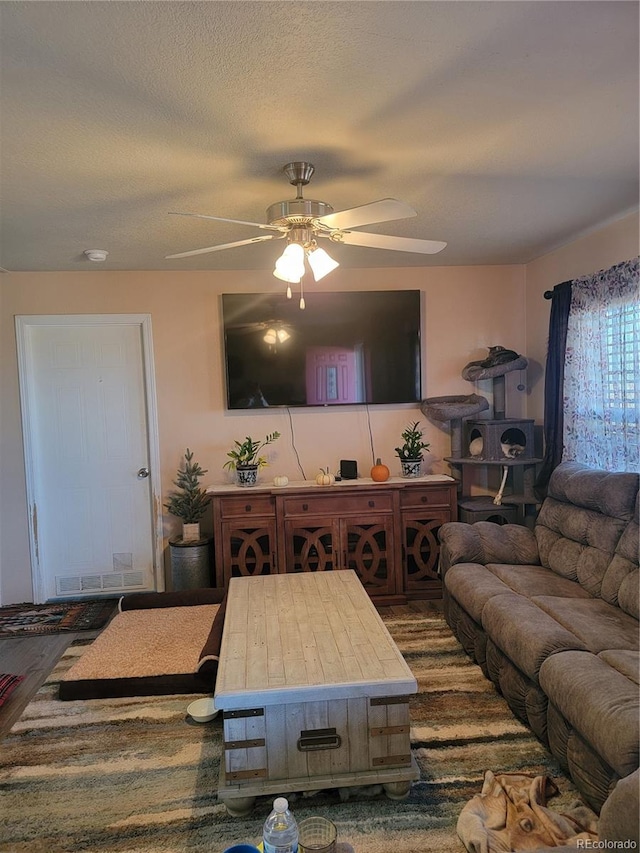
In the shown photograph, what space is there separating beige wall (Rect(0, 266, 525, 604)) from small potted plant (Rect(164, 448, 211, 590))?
0.44 feet

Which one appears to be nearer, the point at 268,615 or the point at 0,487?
the point at 268,615

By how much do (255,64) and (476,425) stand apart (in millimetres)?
2998

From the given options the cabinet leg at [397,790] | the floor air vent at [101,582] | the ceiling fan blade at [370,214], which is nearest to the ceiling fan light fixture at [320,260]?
the ceiling fan blade at [370,214]

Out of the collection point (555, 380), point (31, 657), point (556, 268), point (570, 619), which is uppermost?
point (556, 268)

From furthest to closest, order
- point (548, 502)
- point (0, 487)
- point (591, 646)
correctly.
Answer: point (0, 487) < point (548, 502) < point (591, 646)

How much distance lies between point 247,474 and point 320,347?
109cm

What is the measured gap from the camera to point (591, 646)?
2162 mm

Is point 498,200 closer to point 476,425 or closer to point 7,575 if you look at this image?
point 476,425

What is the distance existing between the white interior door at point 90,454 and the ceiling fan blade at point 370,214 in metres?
2.30

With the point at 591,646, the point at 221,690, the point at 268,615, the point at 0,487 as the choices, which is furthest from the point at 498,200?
the point at 0,487

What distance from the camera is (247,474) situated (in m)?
3.91

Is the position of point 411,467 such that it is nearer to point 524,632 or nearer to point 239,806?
point 524,632

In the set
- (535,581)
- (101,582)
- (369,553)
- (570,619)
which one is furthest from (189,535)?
(570,619)

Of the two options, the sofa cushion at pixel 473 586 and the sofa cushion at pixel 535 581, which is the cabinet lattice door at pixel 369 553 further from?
the sofa cushion at pixel 535 581
